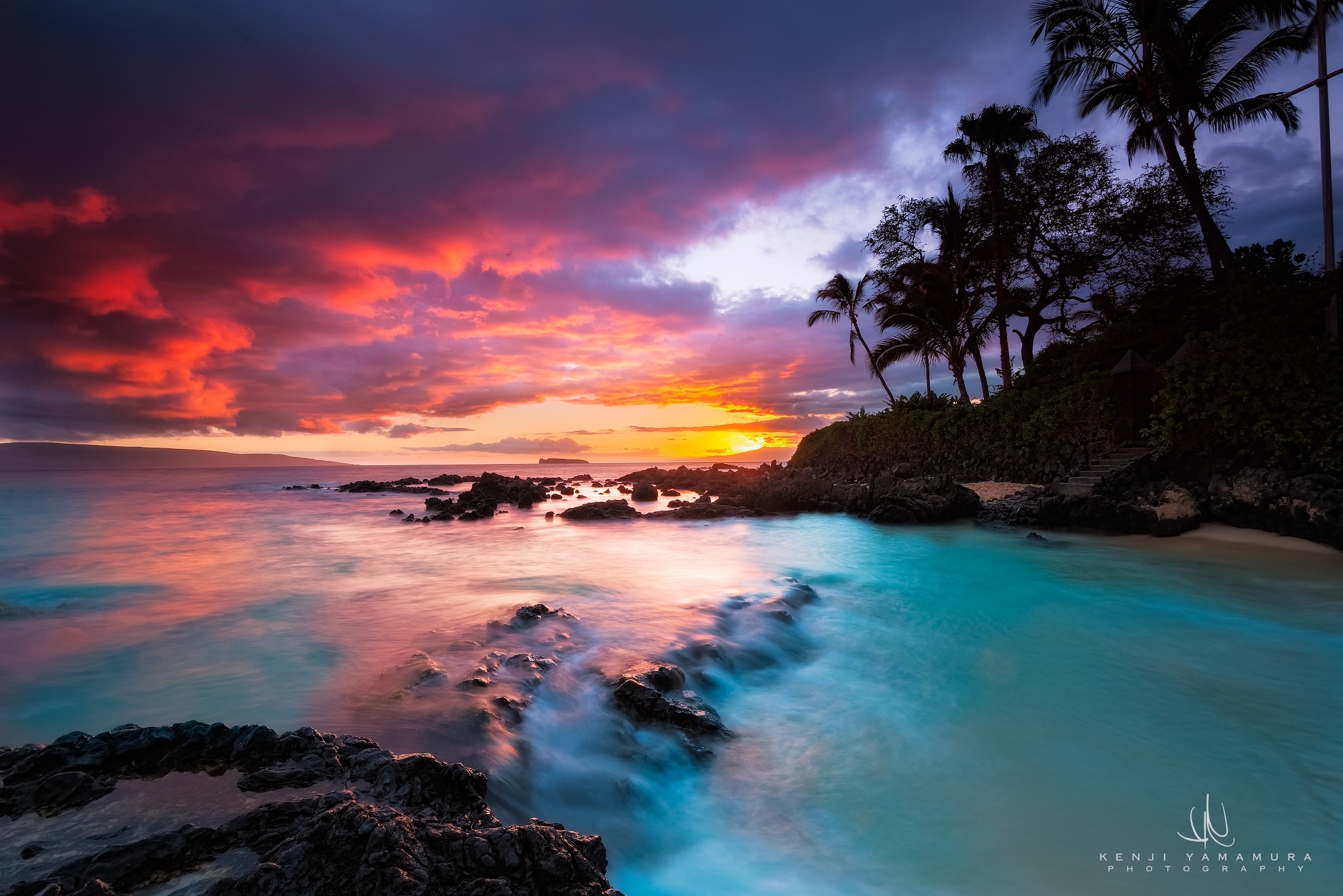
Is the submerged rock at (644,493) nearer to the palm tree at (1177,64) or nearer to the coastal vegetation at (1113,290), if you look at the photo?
the coastal vegetation at (1113,290)

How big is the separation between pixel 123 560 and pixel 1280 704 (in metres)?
15.1

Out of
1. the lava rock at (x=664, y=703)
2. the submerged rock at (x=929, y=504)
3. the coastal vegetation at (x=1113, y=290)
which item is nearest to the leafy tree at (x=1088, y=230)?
the coastal vegetation at (x=1113, y=290)

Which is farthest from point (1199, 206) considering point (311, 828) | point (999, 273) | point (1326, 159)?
point (311, 828)

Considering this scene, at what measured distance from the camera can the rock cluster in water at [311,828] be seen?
1529 mm

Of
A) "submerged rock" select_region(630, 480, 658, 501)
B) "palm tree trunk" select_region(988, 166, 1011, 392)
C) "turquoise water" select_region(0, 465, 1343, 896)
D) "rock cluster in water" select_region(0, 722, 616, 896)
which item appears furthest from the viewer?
"submerged rock" select_region(630, 480, 658, 501)

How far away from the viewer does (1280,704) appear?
12.0ft

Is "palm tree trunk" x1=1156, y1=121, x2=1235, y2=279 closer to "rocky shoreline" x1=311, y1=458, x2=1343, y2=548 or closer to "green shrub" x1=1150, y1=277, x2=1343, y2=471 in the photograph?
"green shrub" x1=1150, y1=277, x2=1343, y2=471

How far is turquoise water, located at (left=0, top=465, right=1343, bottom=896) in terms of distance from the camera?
2393mm

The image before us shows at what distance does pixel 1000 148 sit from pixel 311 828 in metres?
27.1

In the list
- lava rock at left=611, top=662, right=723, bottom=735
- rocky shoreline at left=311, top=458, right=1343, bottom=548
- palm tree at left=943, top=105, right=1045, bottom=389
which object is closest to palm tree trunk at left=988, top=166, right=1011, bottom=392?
palm tree at left=943, top=105, right=1045, bottom=389

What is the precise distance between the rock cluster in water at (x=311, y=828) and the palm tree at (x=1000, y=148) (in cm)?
2207

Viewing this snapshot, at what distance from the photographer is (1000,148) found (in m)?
21.0

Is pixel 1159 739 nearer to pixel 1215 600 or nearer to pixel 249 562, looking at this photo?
pixel 1215 600

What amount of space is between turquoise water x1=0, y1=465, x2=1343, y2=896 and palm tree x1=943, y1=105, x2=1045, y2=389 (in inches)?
558
